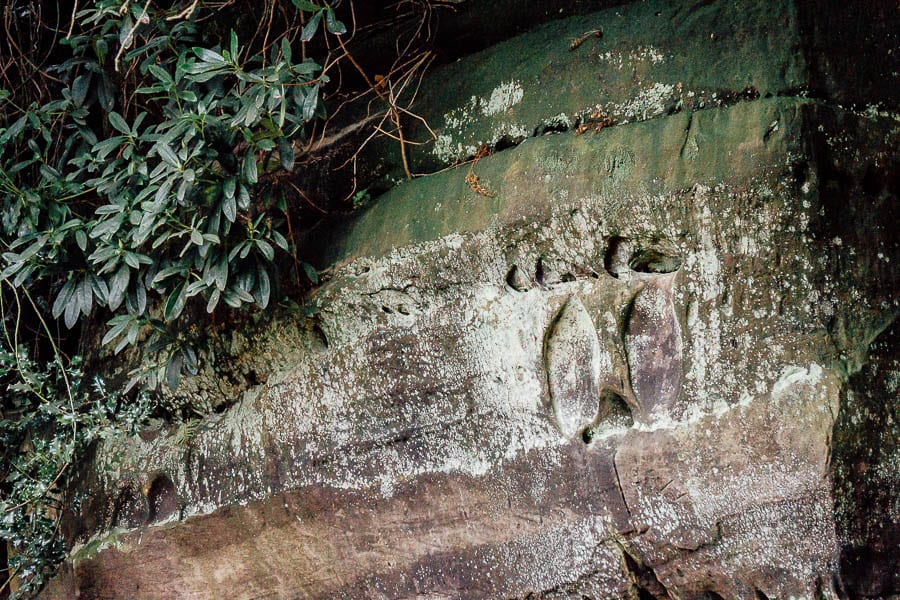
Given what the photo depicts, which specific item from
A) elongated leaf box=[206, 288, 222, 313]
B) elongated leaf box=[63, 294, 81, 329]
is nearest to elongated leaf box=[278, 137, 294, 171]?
elongated leaf box=[206, 288, 222, 313]

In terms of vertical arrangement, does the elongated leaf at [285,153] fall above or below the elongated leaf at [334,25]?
below

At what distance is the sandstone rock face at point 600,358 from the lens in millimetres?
1764

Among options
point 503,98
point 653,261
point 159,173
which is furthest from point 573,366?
point 159,173

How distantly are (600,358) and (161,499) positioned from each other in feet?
4.73

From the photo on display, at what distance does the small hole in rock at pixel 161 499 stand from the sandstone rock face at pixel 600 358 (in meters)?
0.08

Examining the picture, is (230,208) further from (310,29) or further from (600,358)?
(600,358)

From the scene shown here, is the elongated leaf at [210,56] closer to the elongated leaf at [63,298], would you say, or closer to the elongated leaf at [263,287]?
the elongated leaf at [263,287]

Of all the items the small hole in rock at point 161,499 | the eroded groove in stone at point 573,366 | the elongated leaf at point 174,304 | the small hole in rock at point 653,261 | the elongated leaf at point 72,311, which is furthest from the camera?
the small hole in rock at point 161,499

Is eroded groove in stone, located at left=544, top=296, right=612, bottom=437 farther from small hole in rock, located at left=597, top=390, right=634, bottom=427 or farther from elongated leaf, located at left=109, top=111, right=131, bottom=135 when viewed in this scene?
elongated leaf, located at left=109, top=111, right=131, bottom=135

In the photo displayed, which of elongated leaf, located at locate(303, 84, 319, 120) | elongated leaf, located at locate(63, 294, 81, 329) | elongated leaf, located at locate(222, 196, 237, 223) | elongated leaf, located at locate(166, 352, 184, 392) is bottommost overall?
elongated leaf, located at locate(166, 352, 184, 392)

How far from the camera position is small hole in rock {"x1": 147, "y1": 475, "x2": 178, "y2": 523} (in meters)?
2.59

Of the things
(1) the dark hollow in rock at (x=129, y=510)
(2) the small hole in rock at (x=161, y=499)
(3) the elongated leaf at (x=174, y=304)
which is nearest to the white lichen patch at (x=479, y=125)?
(3) the elongated leaf at (x=174, y=304)

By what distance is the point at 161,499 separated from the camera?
2.62 m

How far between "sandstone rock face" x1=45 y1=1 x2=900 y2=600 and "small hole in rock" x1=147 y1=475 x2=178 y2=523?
0.27 ft
